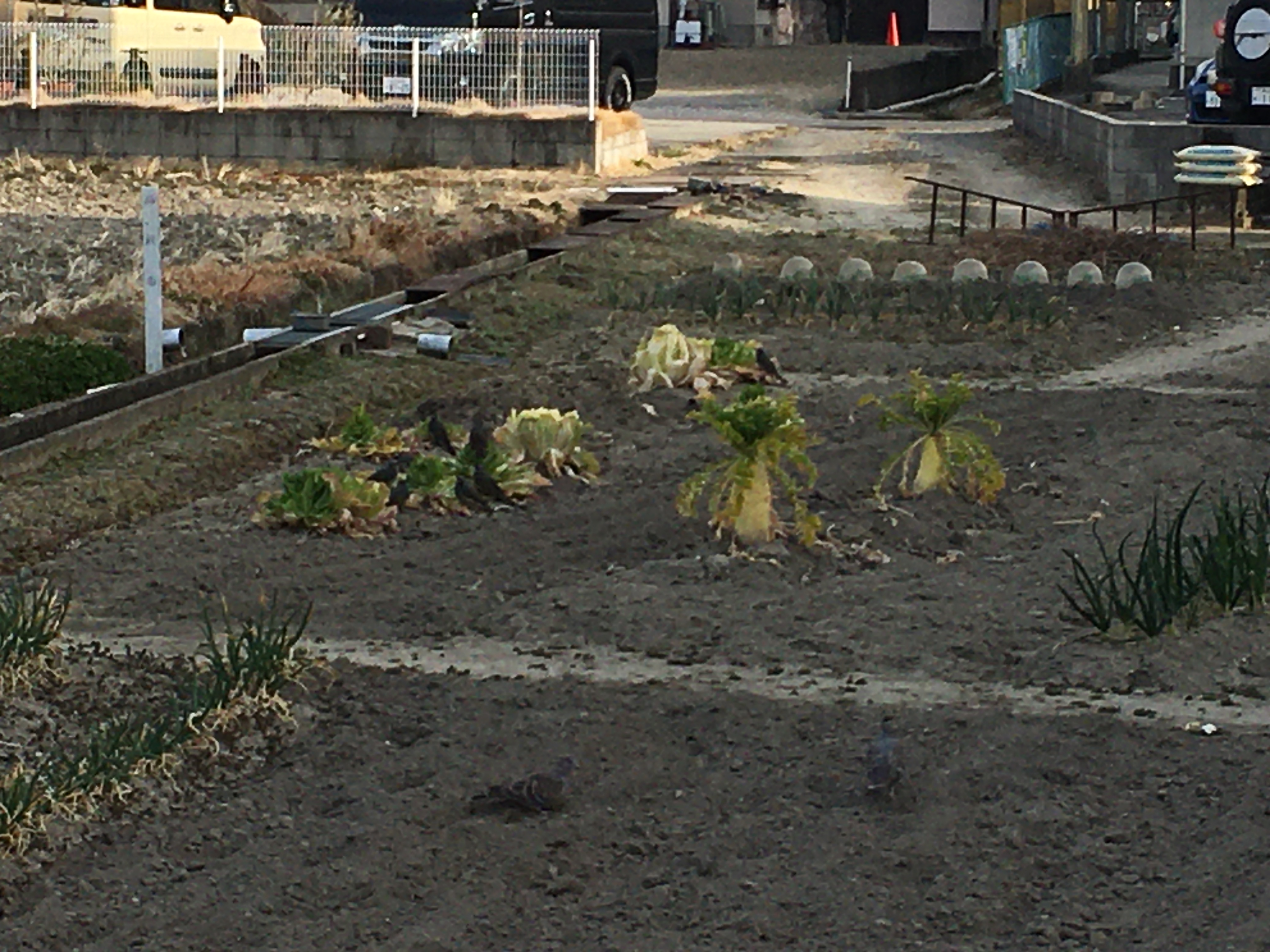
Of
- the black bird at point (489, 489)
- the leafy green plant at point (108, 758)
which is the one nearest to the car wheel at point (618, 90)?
the black bird at point (489, 489)

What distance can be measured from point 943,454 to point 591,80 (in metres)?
16.4

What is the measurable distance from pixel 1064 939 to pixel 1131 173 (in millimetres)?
16620

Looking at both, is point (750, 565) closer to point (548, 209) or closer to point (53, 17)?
point (548, 209)

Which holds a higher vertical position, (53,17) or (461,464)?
(53,17)

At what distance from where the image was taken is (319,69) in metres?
25.5

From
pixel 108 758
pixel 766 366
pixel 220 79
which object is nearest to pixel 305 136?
pixel 220 79

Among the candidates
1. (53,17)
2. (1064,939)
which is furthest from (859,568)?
(53,17)

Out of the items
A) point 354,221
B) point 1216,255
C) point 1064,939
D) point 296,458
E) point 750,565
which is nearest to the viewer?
point 1064,939

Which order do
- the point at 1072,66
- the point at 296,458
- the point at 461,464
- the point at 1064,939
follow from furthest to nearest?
the point at 1072,66 < the point at 296,458 < the point at 461,464 < the point at 1064,939

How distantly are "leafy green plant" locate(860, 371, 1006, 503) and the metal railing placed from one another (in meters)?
7.91

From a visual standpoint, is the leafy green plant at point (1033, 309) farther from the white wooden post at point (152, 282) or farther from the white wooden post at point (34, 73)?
the white wooden post at point (34, 73)

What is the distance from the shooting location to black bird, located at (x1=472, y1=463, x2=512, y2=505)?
820 centimetres

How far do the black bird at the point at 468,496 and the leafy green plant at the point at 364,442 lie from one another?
0.84 m

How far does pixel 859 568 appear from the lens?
726 cm
